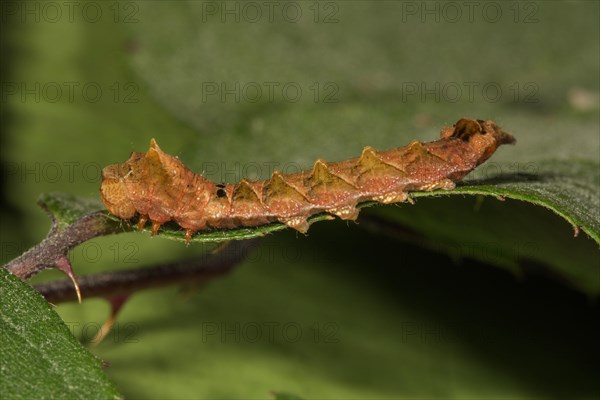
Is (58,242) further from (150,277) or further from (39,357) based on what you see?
(150,277)

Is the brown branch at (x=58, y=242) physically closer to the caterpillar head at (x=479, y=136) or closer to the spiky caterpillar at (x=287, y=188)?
the spiky caterpillar at (x=287, y=188)

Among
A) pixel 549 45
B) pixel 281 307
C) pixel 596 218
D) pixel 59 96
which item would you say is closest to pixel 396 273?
pixel 281 307

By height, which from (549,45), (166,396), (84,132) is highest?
(549,45)

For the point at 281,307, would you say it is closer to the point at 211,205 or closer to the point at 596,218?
the point at 211,205

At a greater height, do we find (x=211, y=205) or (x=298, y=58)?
(x=298, y=58)

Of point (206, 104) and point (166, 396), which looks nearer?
point (166, 396)

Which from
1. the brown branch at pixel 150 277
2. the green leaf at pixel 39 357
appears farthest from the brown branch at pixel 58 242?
the brown branch at pixel 150 277
